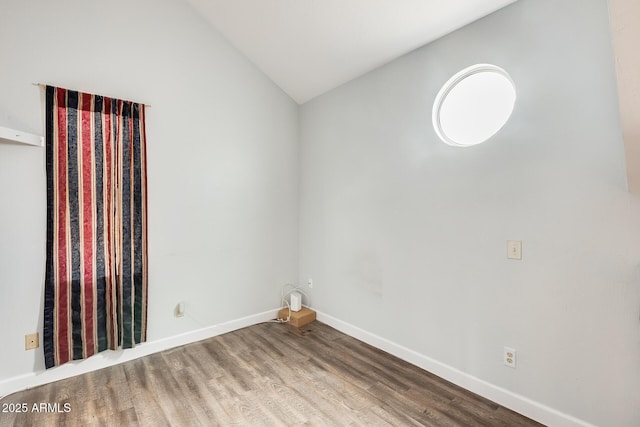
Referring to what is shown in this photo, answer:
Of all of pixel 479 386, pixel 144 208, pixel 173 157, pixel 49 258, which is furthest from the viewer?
pixel 173 157

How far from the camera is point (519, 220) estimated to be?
181 cm

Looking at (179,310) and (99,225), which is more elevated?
(99,225)

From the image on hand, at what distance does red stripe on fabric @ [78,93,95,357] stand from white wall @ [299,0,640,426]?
7.13ft

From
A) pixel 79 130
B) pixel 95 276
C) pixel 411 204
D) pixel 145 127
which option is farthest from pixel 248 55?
pixel 95 276

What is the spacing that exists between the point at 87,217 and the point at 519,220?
296 centimetres

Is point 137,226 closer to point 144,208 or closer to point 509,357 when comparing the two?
point 144,208

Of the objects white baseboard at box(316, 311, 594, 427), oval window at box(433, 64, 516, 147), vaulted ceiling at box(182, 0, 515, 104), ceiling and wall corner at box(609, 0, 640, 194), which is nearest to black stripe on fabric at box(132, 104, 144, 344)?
vaulted ceiling at box(182, 0, 515, 104)

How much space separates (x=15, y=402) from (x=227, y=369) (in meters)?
1.29

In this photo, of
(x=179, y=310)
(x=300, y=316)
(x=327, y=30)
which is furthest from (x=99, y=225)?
(x=327, y=30)

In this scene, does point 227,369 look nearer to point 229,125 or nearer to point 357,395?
point 357,395

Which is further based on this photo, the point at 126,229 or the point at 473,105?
the point at 126,229

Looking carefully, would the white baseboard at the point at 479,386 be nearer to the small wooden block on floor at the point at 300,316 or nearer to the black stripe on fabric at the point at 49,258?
the small wooden block on floor at the point at 300,316

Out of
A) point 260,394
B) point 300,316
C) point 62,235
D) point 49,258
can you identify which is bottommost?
point 260,394

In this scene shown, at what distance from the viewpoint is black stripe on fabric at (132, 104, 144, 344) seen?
2.43 m
